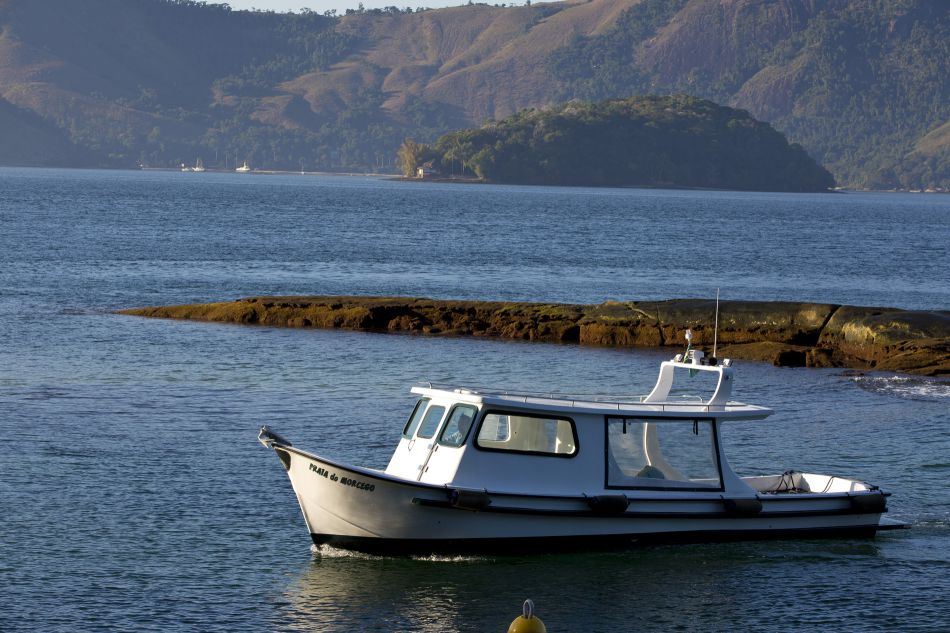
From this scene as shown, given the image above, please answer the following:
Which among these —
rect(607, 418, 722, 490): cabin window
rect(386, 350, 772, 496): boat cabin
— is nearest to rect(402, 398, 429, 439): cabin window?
rect(386, 350, 772, 496): boat cabin

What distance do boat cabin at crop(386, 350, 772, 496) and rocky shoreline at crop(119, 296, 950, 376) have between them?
63.4 ft

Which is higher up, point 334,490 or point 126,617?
point 334,490

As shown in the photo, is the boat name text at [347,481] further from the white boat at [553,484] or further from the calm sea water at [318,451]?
the calm sea water at [318,451]

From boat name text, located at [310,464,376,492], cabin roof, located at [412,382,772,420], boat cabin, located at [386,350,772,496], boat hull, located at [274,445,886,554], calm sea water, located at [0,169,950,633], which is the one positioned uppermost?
cabin roof, located at [412,382,772,420]

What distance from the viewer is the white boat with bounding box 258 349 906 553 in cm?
2020

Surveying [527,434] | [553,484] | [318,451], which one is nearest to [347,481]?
[527,434]

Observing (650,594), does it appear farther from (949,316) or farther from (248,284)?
(248,284)

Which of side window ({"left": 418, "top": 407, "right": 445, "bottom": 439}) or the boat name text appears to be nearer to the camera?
the boat name text

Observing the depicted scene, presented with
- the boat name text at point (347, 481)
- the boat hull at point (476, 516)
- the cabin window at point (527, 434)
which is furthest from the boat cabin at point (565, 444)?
the boat name text at point (347, 481)

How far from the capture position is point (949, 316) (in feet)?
143

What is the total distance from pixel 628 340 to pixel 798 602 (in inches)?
992

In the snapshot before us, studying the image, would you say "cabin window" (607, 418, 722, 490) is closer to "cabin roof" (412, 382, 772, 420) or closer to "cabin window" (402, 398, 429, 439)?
"cabin roof" (412, 382, 772, 420)

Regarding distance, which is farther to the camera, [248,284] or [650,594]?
[248,284]

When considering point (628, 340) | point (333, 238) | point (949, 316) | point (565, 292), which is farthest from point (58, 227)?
point (949, 316)
